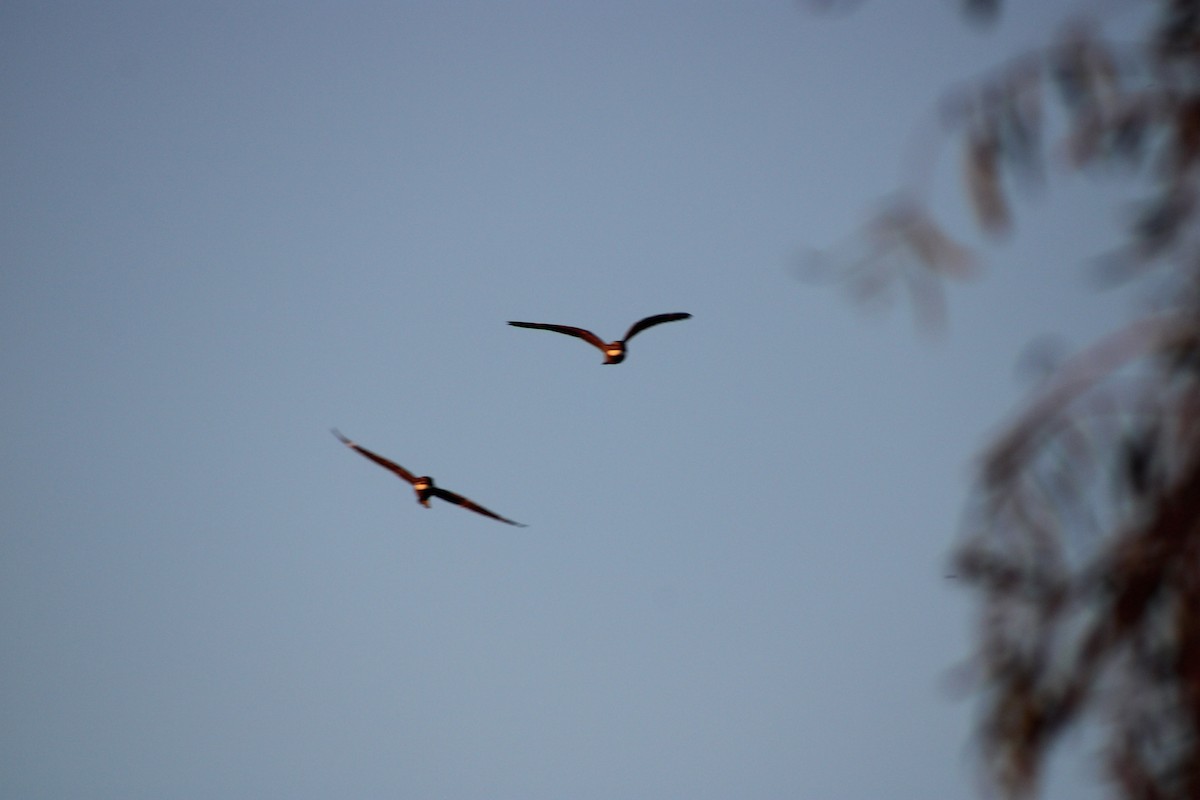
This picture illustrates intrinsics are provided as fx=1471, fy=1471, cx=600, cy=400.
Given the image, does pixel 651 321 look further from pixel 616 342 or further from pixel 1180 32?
pixel 1180 32

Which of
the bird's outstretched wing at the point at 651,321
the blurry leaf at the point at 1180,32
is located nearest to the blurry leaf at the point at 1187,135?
the blurry leaf at the point at 1180,32

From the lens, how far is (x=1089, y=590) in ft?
12.4

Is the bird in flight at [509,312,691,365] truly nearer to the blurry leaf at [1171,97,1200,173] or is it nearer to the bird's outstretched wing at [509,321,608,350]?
the bird's outstretched wing at [509,321,608,350]

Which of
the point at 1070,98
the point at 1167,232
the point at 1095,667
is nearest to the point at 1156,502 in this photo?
the point at 1095,667

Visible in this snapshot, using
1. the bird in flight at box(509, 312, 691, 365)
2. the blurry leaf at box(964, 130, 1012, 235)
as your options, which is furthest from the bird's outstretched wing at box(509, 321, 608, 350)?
the blurry leaf at box(964, 130, 1012, 235)

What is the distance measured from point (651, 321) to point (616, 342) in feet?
0.61

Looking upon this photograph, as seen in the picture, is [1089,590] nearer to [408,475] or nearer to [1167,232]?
[1167,232]

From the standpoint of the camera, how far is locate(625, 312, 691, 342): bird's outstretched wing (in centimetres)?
662

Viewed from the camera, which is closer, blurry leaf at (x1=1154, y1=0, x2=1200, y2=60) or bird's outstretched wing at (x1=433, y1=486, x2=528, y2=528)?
blurry leaf at (x1=1154, y1=0, x2=1200, y2=60)

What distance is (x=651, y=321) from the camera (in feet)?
21.9

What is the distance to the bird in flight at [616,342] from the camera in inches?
261

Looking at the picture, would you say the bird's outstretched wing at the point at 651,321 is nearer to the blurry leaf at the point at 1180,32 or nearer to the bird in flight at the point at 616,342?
the bird in flight at the point at 616,342

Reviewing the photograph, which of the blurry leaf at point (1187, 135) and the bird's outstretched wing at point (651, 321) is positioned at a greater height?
the bird's outstretched wing at point (651, 321)

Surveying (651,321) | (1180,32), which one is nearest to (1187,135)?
(1180,32)
